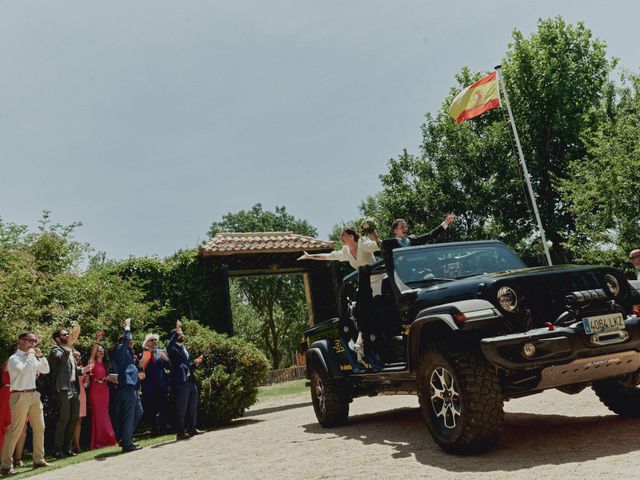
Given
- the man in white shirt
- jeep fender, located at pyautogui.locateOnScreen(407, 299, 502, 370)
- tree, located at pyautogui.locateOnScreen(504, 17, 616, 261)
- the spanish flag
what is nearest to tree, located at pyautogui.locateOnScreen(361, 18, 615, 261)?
tree, located at pyautogui.locateOnScreen(504, 17, 616, 261)

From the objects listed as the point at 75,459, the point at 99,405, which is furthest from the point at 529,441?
the point at 99,405

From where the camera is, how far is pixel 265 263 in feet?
61.5

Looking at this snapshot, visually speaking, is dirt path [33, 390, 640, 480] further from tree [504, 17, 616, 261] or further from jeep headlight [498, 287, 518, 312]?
tree [504, 17, 616, 261]

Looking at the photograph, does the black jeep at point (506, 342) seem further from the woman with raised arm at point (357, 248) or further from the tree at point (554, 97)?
the tree at point (554, 97)

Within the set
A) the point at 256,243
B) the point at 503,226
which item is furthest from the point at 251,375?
the point at 503,226

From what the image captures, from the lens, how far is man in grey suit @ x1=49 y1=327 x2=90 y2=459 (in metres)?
9.57

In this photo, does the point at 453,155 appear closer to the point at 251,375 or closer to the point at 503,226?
the point at 503,226

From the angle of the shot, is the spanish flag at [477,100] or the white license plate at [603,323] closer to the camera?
the white license plate at [603,323]

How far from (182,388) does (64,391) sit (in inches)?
77.6

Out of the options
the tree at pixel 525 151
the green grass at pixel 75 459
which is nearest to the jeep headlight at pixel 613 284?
the green grass at pixel 75 459

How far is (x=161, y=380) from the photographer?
11352 mm

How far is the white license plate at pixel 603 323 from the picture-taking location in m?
4.54

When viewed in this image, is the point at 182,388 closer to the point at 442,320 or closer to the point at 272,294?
the point at 442,320

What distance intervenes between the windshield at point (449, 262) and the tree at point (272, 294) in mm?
35903
